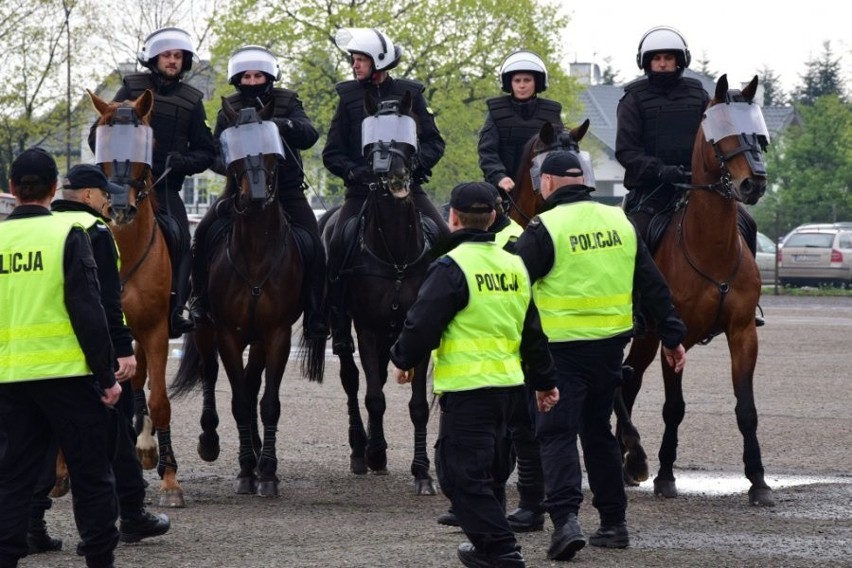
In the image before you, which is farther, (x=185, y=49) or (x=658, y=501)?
(x=185, y=49)

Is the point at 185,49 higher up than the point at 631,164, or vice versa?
the point at 185,49

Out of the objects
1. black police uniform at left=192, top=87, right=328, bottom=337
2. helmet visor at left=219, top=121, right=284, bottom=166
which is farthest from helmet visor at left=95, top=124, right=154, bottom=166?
black police uniform at left=192, top=87, right=328, bottom=337

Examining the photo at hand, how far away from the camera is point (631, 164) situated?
11992 millimetres

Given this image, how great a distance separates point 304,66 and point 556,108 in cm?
3770

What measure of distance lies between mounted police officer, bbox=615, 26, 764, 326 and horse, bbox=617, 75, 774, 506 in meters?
0.46

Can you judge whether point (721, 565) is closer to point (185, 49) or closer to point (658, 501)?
point (658, 501)

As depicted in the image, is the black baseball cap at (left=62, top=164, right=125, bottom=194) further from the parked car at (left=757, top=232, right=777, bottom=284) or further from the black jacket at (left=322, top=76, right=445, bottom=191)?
the parked car at (left=757, top=232, right=777, bottom=284)

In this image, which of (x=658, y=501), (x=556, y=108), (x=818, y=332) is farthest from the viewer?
(x=818, y=332)

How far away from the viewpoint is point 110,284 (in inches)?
318

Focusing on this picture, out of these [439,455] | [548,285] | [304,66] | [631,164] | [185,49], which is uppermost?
[304,66]

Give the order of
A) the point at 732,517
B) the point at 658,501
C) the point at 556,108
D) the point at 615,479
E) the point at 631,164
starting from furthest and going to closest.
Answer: the point at 556,108 < the point at 631,164 < the point at 658,501 < the point at 732,517 < the point at 615,479

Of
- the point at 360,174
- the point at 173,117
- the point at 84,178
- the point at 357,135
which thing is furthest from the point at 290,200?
the point at 84,178

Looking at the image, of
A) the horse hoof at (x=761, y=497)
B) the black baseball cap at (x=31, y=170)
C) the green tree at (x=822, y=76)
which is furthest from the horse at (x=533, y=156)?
the green tree at (x=822, y=76)

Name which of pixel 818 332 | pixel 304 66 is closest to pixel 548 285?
pixel 818 332
